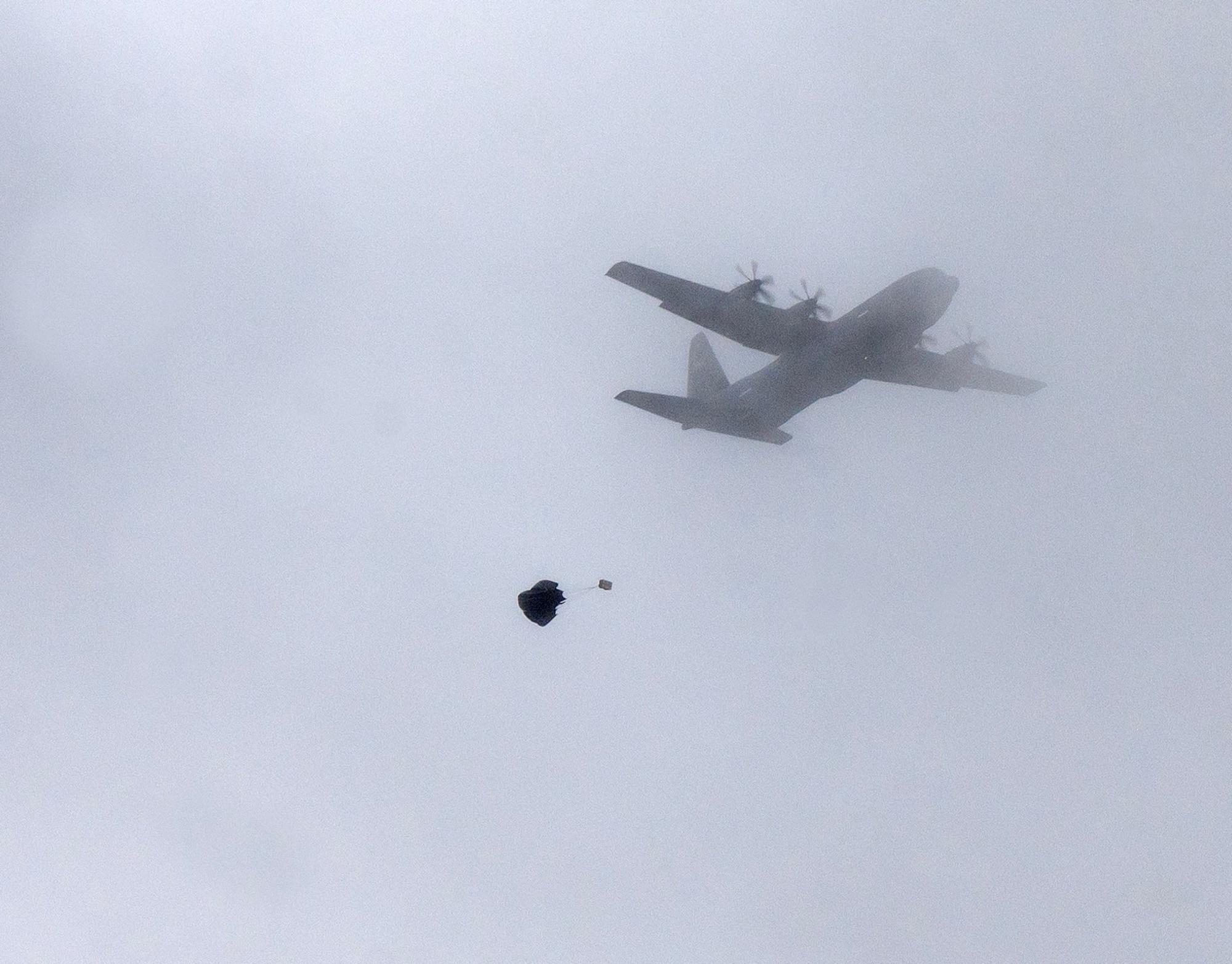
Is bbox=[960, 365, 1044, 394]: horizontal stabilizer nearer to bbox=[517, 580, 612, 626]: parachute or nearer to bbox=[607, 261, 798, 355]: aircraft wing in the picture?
bbox=[607, 261, 798, 355]: aircraft wing

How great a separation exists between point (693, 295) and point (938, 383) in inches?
727

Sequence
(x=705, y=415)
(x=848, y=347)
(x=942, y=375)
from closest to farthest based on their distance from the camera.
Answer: (x=848, y=347) → (x=705, y=415) → (x=942, y=375)

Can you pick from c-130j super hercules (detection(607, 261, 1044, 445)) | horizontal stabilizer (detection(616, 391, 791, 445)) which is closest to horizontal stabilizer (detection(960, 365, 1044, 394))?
c-130j super hercules (detection(607, 261, 1044, 445))

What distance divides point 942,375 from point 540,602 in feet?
110

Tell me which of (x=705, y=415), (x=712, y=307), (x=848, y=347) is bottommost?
(x=705, y=415)

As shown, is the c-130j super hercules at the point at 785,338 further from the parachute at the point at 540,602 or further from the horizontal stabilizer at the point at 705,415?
the parachute at the point at 540,602

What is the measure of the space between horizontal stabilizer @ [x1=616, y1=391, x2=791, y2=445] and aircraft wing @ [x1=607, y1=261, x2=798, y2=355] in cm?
456

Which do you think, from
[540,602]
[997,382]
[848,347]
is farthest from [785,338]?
[540,602]

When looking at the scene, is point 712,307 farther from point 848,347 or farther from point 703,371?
point 703,371

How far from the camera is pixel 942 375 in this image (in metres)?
62.0

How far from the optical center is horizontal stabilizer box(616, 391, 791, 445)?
2219 inches

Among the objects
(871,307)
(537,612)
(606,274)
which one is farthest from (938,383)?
(537,612)

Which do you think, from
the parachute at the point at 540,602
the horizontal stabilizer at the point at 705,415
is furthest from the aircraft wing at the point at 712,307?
the parachute at the point at 540,602

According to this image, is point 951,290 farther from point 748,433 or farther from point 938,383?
point 748,433
